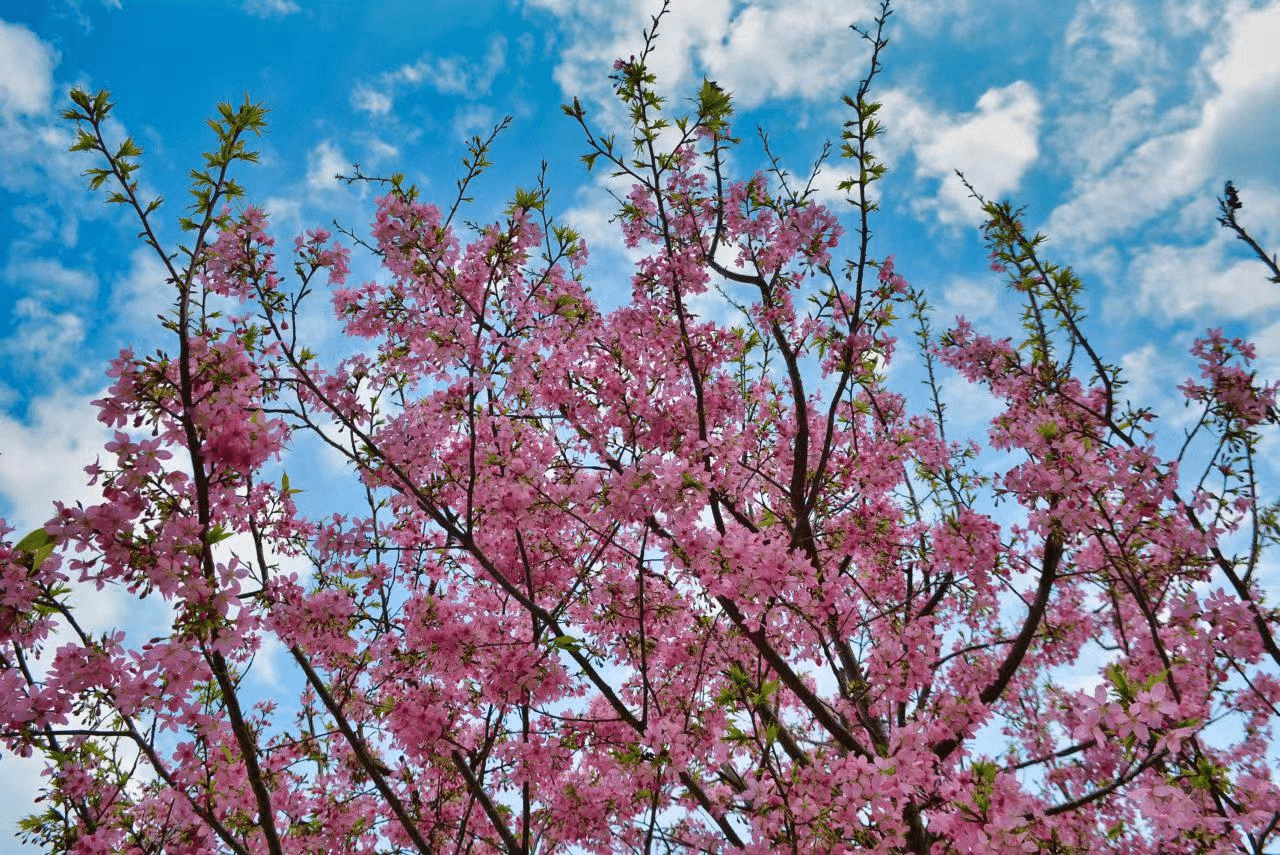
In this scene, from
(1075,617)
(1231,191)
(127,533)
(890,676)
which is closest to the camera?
(127,533)

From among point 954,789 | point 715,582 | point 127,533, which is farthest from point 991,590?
point 127,533

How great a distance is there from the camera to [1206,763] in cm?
358

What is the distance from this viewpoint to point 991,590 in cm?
642

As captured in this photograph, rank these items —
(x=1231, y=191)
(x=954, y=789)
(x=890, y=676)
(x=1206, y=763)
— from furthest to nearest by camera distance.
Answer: (x=890, y=676) → (x=1231, y=191) → (x=954, y=789) → (x=1206, y=763)

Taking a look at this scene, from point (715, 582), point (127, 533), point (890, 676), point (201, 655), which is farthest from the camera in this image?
point (890, 676)

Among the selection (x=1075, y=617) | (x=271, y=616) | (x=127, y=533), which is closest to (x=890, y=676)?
(x=1075, y=617)

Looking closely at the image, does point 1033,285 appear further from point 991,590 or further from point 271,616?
point 271,616

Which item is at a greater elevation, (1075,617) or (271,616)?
(1075,617)

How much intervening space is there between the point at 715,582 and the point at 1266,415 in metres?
4.41

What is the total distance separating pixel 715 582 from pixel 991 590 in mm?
3404

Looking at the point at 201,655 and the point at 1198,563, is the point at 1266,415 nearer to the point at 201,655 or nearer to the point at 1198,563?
the point at 1198,563

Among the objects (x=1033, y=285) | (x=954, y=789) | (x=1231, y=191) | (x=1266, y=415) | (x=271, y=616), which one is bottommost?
(x=954, y=789)

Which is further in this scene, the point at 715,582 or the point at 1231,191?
the point at 1231,191

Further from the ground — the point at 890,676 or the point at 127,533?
the point at 890,676
